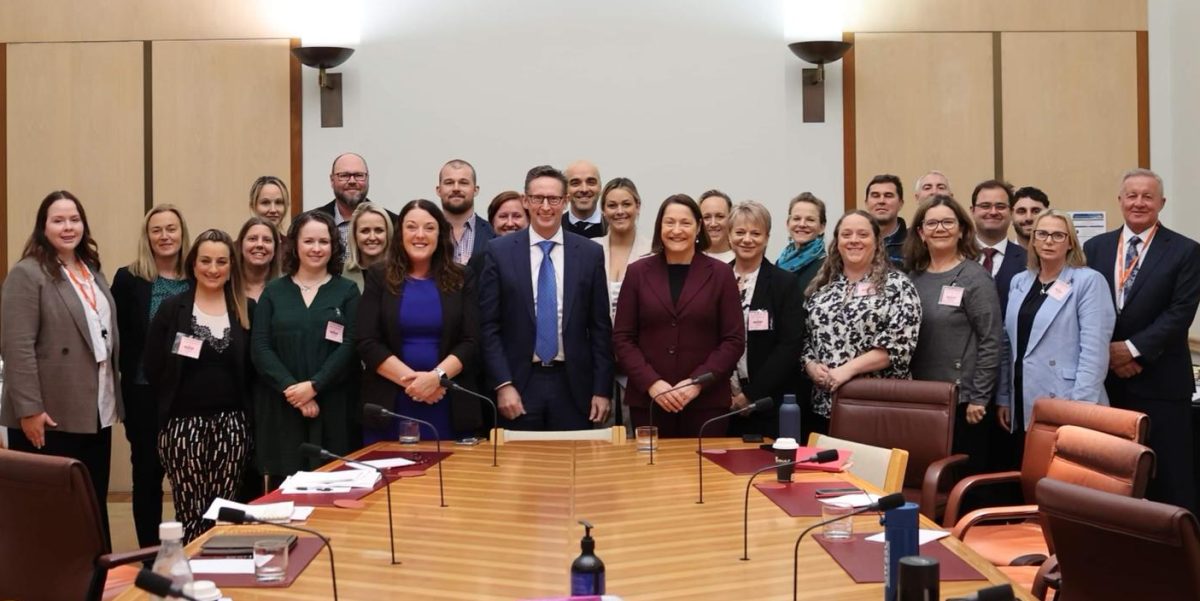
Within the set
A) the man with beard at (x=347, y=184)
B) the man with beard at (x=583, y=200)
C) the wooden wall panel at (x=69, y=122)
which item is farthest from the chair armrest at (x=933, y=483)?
the wooden wall panel at (x=69, y=122)

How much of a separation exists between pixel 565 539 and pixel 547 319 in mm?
2090

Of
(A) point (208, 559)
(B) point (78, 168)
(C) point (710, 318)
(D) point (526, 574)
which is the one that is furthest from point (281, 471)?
(B) point (78, 168)

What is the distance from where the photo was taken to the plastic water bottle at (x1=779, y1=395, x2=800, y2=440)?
4.00 m

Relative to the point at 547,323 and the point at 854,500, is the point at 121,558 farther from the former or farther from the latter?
the point at 547,323

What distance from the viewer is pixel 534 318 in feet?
15.5

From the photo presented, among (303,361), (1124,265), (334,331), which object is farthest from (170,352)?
(1124,265)

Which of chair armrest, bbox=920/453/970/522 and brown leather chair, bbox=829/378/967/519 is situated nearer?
chair armrest, bbox=920/453/970/522

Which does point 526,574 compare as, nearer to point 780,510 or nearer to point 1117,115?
point 780,510

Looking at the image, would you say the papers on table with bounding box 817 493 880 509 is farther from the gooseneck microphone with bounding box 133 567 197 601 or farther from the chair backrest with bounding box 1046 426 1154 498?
the gooseneck microphone with bounding box 133 567 197 601

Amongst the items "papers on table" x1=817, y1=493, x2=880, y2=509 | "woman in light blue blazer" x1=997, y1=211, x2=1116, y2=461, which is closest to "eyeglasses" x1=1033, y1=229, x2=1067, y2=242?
"woman in light blue blazer" x1=997, y1=211, x2=1116, y2=461

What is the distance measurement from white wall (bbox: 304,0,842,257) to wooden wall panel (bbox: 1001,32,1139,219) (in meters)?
1.06

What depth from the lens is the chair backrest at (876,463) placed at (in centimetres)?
352

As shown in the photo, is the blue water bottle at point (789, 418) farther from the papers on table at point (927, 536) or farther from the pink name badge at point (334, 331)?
the pink name badge at point (334, 331)

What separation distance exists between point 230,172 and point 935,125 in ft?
13.7
